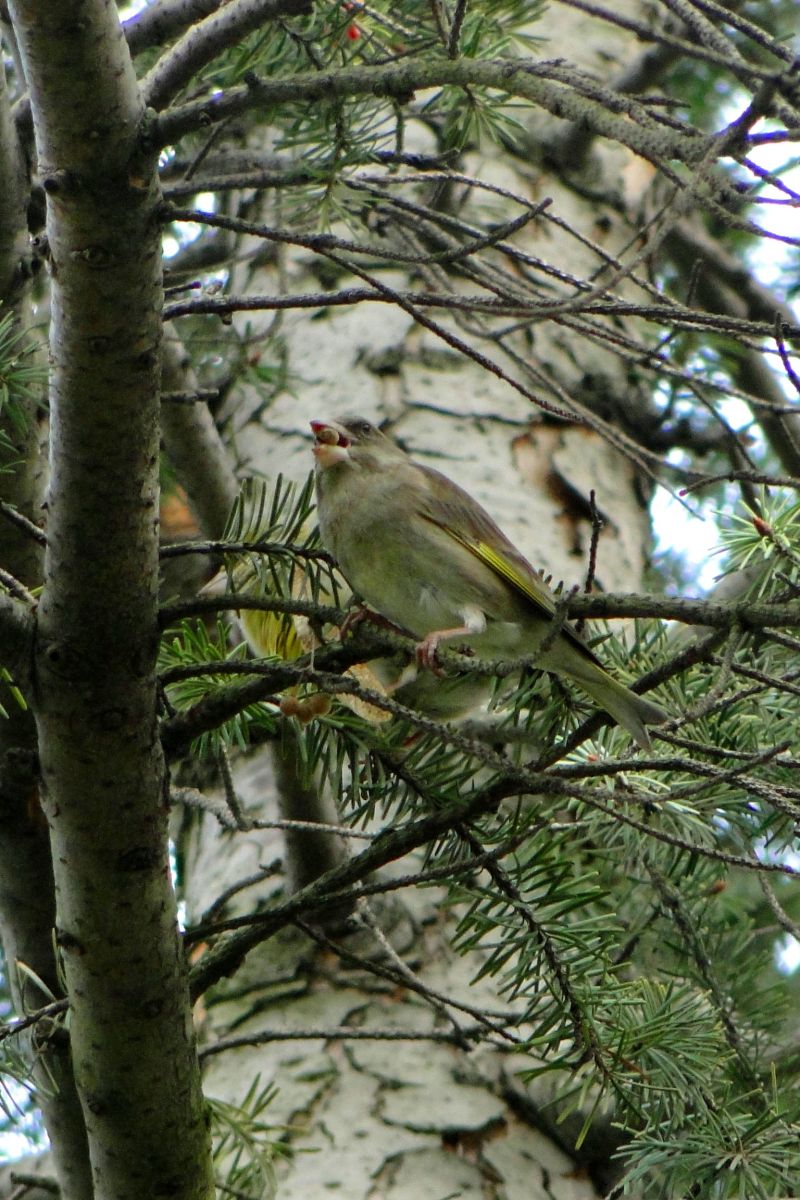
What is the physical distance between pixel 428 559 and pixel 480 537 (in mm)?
181

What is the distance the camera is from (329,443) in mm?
3160

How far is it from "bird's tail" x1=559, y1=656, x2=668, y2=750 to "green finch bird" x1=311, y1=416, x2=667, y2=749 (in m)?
0.38

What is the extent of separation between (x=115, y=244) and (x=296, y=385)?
8.16ft

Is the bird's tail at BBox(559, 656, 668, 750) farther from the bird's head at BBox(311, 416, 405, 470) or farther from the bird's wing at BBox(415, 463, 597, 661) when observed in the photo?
the bird's head at BBox(311, 416, 405, 470)

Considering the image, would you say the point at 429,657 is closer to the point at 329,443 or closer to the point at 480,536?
the point at 480,536

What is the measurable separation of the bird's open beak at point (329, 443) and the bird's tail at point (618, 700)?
3.18 ft

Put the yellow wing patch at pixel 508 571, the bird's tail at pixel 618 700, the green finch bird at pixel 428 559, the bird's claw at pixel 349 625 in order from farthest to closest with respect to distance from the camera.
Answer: the yellow wing patch at pixel 508 571
the green finch bird at pixel 428 559
the bird's tail at pixel 618 700
the bird's claw at pixel 349 625

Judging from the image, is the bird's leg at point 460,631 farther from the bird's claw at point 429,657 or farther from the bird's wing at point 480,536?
the bird's wing at point 480,536

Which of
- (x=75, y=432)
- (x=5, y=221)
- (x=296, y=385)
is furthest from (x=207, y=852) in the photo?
(x=75, y=432)

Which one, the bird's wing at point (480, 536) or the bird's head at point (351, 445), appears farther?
the bird's head at point (351, 445)

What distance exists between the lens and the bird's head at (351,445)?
10.2ft

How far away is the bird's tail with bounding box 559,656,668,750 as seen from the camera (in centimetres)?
211

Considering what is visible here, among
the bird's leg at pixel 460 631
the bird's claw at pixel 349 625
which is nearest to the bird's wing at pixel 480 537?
the bird's leg at pixel 460 631

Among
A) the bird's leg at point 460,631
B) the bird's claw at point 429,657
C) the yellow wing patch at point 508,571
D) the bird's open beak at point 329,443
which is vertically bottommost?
the bird's claw at point 429,657
